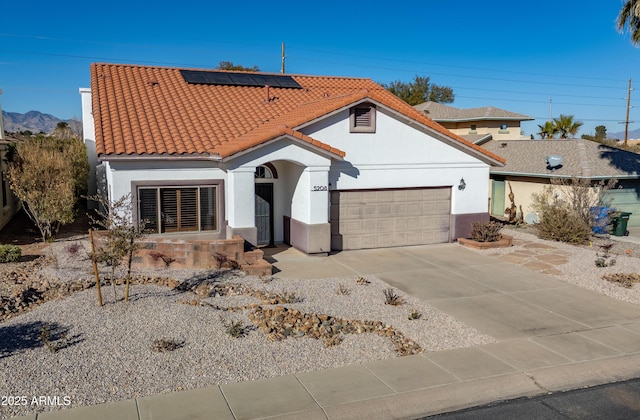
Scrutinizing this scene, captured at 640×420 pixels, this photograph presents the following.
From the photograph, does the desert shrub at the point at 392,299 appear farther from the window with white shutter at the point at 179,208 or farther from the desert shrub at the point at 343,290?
the window with white shutter at the point at 179,208

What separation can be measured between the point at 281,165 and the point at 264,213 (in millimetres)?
1682

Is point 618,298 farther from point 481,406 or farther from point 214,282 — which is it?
point 214,282

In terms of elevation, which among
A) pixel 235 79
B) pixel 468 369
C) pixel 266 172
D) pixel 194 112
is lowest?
pixel 468 369

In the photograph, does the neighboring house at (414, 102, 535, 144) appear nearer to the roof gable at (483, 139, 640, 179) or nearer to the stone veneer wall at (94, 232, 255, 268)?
the roof gable at (483, 139, 640, 179)

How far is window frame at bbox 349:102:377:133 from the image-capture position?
17.9 meters

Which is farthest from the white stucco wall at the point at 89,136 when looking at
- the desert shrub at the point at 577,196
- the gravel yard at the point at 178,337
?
the desert shrub at the point at 577,196

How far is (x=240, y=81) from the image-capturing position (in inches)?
889

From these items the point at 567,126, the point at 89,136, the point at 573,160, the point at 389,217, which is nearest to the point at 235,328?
the point at 389,217

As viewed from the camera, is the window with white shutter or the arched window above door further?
the arched window above door

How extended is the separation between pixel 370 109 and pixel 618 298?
9.01 metres

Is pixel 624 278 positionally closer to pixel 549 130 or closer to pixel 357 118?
pixel 357 118

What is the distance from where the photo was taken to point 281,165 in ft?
60.8

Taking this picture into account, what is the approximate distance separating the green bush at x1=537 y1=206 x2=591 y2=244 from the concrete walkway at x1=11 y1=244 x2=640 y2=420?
18.9 feet

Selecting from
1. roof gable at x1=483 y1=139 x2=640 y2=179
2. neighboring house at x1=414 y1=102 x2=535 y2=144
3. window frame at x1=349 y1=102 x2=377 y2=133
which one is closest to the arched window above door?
window frame at x1=349 y1=102 x2=377 y2=133
